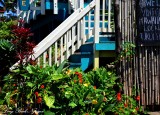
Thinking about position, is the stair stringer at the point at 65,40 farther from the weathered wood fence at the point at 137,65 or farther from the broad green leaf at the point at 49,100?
the broad green leaf at the point at 49,100

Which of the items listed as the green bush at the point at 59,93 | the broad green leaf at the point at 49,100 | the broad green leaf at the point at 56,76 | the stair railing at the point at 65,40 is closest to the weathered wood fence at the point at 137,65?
the green bush at the point at 59,93

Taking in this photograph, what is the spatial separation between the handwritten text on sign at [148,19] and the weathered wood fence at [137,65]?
0.10 meters

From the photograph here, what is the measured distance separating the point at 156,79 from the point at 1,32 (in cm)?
635

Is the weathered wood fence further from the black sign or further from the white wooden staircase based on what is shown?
the white wooden staircase

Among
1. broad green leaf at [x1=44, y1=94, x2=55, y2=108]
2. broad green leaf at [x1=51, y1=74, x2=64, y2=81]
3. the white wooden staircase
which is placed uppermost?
the white wooden staircase

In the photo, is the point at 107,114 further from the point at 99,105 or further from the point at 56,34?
the point at 56,34

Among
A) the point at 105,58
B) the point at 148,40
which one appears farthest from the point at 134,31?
the point at 105,58

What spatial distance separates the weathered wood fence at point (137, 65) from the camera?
6863 mm

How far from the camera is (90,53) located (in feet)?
28.5

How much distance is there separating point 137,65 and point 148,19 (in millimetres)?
820

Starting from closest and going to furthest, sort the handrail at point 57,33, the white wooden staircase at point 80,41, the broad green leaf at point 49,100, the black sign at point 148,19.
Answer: the broad green leaf at point 49,100 < the black sign at point 148,19 < the handrail at point 57,33 < the white wooden staircase at point 80,41

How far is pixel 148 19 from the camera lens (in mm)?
6805

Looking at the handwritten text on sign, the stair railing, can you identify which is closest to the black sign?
the handwritten text on sign

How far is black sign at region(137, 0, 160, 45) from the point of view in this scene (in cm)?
678
